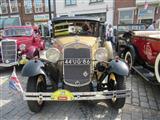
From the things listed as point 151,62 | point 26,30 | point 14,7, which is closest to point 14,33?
point 26,30

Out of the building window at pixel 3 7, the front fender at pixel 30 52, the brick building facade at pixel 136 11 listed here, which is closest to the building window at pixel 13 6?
the building window at pixel 3 7

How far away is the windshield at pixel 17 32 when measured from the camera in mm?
7500

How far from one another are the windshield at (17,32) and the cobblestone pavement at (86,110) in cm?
370

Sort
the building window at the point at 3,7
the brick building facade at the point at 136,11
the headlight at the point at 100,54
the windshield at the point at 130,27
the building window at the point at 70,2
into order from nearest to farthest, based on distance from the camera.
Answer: the headlight at the point at 100,54, the windshield at the point at 130,27, the brick building facade at the point at 136,11, the building window at the point at 70,2, the building window at the point at 3,7

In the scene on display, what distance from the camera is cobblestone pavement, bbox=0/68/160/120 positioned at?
3.41 meters

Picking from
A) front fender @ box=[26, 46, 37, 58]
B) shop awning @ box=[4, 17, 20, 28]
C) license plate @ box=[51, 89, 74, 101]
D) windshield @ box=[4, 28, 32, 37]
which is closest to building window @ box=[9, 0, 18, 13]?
shop awning @ box=[4, 17, 20, 28]

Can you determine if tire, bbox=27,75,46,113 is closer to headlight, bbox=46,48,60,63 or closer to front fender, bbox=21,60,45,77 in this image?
front fender, bbox=21,60,45,77

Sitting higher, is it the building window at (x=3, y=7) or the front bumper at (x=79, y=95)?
the building window at (x=3, y=7)

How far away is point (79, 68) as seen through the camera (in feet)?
10.9

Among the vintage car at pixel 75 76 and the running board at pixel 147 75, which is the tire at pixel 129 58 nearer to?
the running board at pixel 147 75

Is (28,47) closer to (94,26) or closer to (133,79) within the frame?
(94,26)

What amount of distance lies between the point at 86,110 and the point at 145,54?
2.52 meters

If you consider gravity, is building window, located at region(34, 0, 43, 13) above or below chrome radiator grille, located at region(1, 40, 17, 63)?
above

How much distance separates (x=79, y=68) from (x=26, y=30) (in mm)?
5199
